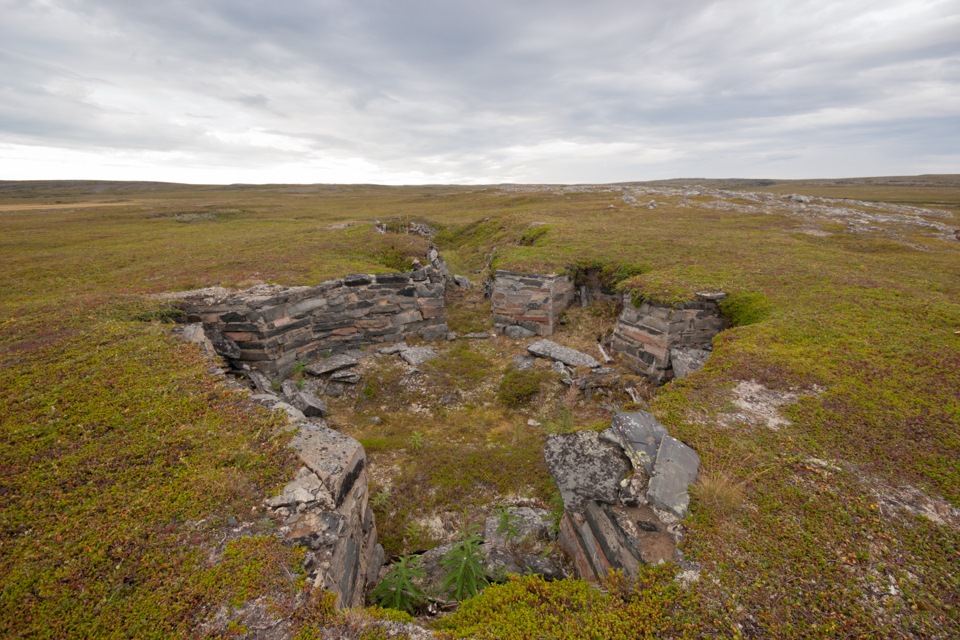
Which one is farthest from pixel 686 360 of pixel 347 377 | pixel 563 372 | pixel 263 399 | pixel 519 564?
pixel 263 399

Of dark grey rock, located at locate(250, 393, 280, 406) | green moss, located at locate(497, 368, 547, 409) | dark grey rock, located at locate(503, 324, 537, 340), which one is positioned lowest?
green moss, located at locate(497, 368, 547, 409)

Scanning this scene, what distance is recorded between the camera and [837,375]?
7473 mm

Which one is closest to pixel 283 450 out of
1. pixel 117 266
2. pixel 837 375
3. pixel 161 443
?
pixel 161 443

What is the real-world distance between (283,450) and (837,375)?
987 cm

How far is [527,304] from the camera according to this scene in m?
15.6

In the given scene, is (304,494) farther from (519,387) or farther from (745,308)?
(745,308)

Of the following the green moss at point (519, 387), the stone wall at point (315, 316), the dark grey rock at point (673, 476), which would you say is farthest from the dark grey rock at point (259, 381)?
the dark grey rock at point (673, 476)

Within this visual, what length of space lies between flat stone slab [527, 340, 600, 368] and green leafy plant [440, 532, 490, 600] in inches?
303

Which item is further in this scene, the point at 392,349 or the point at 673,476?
the point at 392,349

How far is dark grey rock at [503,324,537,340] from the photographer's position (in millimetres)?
15508

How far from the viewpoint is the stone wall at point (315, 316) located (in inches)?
468

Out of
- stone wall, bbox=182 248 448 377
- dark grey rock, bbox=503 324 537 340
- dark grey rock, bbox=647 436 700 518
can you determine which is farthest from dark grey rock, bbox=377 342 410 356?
dark grey rock, bbox=647 436 700 518

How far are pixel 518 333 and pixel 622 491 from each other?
10411 millimetres

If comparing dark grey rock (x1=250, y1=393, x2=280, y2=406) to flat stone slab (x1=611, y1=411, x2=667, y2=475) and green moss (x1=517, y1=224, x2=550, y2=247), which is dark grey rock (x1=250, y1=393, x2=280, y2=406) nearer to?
flat stone slab (x1=611, y1=411, x2=667, y2=475)
